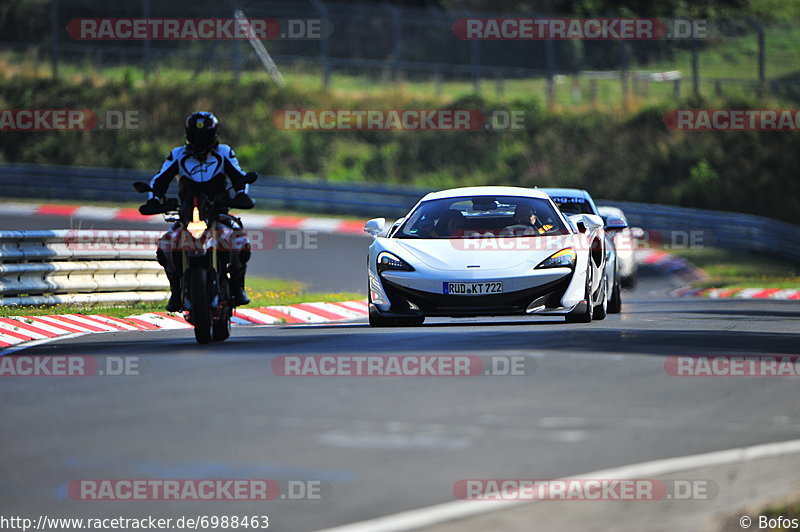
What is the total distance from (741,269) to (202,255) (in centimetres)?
2156

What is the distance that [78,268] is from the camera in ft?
56.1

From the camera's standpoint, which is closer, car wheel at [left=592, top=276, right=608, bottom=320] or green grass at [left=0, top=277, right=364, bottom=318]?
car wheel at [left=592, top=276, right=608, bottom=320]

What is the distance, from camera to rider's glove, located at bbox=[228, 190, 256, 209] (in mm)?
12578

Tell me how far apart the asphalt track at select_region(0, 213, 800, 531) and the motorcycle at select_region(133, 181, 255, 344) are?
312 mm

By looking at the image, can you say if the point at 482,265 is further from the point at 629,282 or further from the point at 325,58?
the point at 325,58

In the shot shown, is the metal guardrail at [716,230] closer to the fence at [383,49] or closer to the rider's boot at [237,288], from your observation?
the fence at [383,49]

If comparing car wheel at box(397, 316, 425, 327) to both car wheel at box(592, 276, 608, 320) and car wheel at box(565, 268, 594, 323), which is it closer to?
car wheel at box(565, 268, 594, 323)

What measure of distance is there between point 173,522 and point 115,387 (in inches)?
138

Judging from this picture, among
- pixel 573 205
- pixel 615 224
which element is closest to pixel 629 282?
pixel 573 205

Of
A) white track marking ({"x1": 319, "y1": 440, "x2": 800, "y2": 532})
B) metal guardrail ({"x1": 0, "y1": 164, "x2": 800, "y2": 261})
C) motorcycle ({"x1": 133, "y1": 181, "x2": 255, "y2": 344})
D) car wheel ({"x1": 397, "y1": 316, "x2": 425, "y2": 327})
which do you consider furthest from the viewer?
metal guardrail ({"x1": 0, "y1": 164, "x2": 800, "y2": 261})

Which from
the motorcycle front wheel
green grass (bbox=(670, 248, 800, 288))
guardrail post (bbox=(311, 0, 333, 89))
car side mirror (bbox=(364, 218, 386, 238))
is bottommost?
green grass (bbox=(670, 248, 800, 288))

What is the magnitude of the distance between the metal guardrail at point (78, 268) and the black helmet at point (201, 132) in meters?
4.35

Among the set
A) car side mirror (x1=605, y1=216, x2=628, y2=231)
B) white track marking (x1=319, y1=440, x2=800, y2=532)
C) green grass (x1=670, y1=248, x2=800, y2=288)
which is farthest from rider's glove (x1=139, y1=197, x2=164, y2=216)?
green grass (x1=670, y1=248, x2=800, y2=288)

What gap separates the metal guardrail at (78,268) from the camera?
16.4 metres
